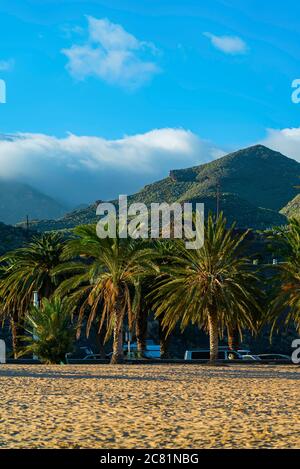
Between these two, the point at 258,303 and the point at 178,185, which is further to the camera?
the point at 178,185

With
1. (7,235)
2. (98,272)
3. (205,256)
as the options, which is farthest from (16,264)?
(7,235)

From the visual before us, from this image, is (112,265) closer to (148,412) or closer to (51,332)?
(51,332)

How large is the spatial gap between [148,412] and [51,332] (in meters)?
24.4

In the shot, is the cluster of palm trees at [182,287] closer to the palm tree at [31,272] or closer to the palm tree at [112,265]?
the palm tree at [112,265]

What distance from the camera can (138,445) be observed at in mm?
12008

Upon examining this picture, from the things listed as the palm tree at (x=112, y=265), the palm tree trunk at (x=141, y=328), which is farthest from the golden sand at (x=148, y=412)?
the palm tree trunk at (x=141, y=328)

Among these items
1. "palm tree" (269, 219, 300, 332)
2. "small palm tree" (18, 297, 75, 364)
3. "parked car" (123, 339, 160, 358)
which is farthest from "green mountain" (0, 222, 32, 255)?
"palm tree" (269, 219, 300, 332)

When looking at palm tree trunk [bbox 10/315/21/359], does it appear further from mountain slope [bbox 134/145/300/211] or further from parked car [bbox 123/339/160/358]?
mountain slope [bbox 134/145/300/211]

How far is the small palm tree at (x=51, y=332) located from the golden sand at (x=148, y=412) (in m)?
11.4

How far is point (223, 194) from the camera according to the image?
472 ft

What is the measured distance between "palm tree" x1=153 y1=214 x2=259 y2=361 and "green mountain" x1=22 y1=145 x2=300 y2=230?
88416 millimetres

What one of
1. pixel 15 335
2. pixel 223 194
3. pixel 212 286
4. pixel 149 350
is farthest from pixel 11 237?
pixel 212 286

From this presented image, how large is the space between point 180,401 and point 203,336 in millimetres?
60103

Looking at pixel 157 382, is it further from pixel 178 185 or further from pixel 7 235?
pixel 178 185
